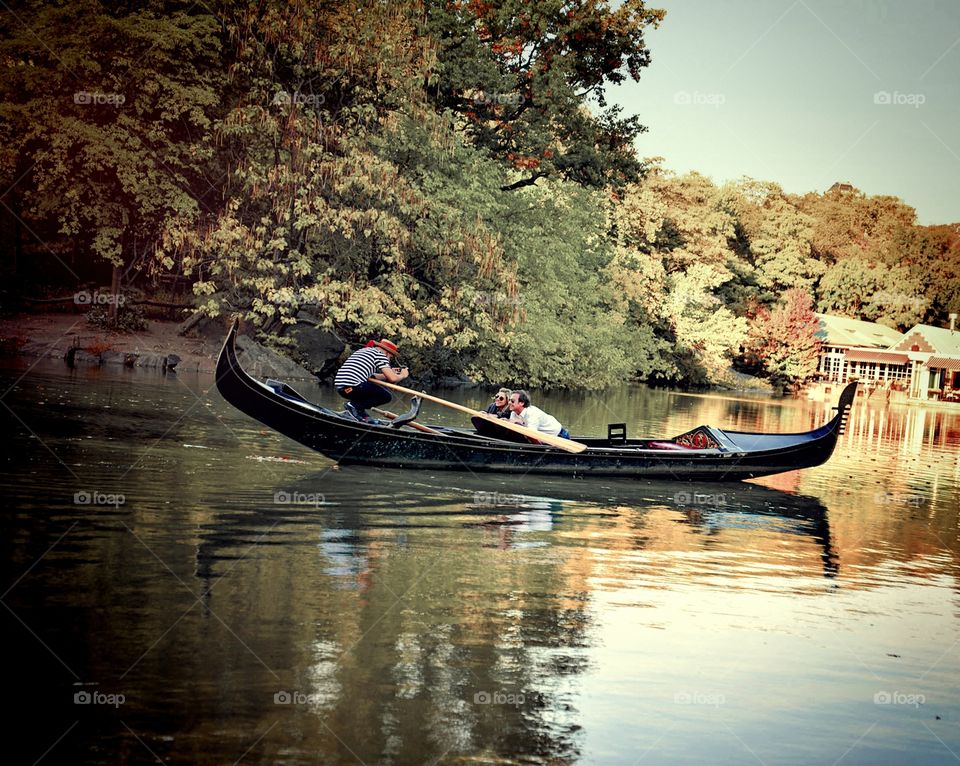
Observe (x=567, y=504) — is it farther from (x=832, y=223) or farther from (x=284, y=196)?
(x=832, y=223)

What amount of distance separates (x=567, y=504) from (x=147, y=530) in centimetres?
555

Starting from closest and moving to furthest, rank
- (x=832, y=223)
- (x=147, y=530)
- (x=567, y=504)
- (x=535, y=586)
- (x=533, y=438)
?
1. (x=535, y=586)
2. (x=147, y=530)
3. (x=567, y=504)
4. (x=533, y=438)
5. (x=832, y=223)

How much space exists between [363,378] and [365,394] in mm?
244

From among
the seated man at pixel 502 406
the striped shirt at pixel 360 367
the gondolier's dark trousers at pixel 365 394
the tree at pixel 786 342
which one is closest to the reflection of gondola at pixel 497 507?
the seated man at pixel 502 406

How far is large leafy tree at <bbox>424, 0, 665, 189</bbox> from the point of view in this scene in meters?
31.2

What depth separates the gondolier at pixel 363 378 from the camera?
15.3 m

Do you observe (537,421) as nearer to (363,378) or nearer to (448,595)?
(363,378)

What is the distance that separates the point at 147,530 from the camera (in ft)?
31.5

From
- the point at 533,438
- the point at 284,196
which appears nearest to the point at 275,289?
the point at 284,196

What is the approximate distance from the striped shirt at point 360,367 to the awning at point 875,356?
52.6m

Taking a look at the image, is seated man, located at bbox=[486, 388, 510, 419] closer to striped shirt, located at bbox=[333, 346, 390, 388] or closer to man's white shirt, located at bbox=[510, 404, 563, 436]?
man's white shirt, located at bbox=[510, 404, 563, 436]

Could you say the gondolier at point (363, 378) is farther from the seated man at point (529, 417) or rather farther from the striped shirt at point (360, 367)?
the seated man at point (529, 417)

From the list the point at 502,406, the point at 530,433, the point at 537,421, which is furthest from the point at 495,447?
the point at 502,406

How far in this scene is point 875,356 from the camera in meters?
62.8
